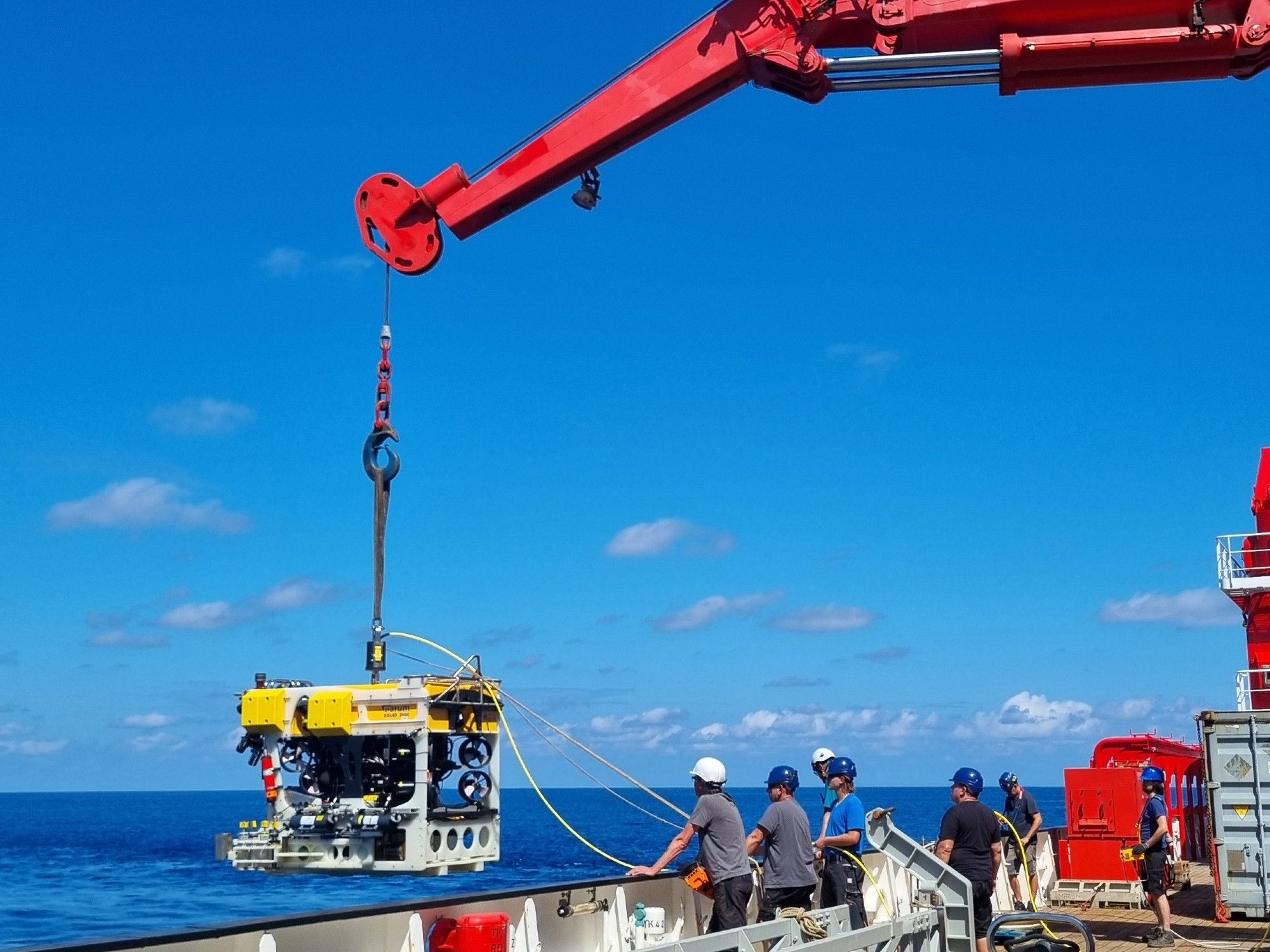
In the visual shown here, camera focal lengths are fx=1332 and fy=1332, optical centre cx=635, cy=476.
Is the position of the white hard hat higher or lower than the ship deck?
higher

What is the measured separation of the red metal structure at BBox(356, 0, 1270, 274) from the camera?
33.9 feet

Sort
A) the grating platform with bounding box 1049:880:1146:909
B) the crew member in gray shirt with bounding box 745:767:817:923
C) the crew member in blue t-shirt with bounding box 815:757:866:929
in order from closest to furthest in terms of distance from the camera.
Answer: the crew member in gray shirt with bounding box 745:767:817:923 < the crew member in blue t-shirt with bounding box 815:757:866:929 < the grating platform with bounding box 1049:880:1146:909

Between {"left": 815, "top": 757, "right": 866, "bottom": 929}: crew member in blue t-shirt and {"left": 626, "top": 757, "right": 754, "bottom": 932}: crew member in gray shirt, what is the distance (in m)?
1.12

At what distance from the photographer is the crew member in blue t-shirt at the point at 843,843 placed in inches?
419

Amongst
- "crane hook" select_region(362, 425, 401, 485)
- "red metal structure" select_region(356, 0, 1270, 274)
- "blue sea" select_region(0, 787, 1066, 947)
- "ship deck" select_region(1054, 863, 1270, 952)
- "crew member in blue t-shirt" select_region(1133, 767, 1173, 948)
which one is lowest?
"blue sea" select_region(0, 787, 1066, 947)

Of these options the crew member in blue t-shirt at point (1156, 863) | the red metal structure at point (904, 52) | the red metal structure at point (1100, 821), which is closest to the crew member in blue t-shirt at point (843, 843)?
the crew member in blue t-shirt at point (1156, 863)

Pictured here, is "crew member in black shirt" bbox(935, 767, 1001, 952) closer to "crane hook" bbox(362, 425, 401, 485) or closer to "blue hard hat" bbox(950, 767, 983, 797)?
"blue hard hat" bbox(950, 767, 983, 797)

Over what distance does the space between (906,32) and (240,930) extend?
8.07 m

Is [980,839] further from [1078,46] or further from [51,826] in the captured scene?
[51,826]

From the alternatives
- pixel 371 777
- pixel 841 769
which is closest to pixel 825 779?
pixel 841 769

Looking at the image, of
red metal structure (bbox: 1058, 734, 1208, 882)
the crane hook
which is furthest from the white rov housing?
red metal structure (bbox: 1058, 734, 1208, 882)

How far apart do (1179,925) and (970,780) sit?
550 cm

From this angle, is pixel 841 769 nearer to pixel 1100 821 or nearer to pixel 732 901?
pixel 732 901

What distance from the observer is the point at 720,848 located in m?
9.65
